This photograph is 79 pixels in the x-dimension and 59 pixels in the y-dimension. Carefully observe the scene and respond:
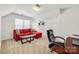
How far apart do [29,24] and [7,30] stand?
32 centimetres

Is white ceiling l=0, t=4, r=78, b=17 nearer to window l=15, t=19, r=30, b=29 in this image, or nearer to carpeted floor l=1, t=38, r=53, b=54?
window l=15, t=19, r=30, b=29

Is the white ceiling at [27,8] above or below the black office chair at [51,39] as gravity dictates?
above

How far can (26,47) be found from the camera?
2.22 meters

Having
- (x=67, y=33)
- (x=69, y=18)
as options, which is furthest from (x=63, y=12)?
(x=67, y=33)

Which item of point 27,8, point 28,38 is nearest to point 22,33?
point 28,38

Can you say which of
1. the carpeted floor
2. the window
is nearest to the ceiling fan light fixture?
the window

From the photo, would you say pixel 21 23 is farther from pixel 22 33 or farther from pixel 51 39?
pixel 51 39

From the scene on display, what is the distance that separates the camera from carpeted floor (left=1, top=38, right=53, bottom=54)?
2199 millimetres

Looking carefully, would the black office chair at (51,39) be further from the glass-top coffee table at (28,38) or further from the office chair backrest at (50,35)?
the glass-top coffee table at (28,38)

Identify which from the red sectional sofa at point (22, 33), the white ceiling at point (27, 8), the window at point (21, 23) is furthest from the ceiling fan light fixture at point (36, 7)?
the red sectional sofa at point (22, 33)

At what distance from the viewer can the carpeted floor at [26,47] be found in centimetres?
220

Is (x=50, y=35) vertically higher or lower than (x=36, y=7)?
lower

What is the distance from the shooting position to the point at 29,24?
7.25 ft
